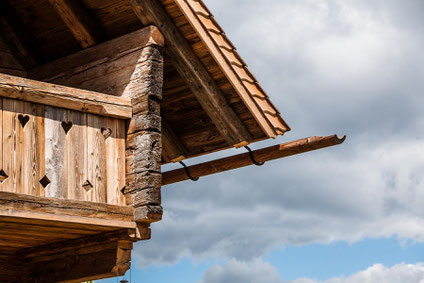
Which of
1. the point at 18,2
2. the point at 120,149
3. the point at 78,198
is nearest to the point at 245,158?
the point at 120,149

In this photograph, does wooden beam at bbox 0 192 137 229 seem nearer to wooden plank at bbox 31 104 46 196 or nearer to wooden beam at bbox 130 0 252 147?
wooden plank at bbox 31 104 46 196

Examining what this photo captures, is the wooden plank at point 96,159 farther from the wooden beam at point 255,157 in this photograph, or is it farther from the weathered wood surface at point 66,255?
the wooden beam at point 255,157

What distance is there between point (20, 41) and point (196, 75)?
2111 millimetres

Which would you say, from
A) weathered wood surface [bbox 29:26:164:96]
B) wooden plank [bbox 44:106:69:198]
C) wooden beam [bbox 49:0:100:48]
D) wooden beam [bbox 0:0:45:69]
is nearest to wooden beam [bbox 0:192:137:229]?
wooden plank [bbox 44:106:69:198]

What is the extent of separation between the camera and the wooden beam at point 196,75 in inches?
282

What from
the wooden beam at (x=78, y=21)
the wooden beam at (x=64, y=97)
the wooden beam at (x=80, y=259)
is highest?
the wooden beam at (x=78, y=21)

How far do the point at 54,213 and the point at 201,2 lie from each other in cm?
263

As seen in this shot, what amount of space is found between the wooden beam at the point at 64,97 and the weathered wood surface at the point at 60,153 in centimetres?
6

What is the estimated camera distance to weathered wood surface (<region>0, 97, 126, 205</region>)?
6070mm

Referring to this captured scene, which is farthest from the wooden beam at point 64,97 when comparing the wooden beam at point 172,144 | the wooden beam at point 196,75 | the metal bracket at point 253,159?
the wooden beam at point 172,144

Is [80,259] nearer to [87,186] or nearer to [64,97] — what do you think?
[87,186]

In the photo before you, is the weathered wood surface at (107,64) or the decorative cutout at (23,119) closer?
the decorative cutout at (23,119)

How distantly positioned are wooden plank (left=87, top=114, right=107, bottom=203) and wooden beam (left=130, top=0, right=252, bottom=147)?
45.7 inches

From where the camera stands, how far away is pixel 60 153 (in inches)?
250
